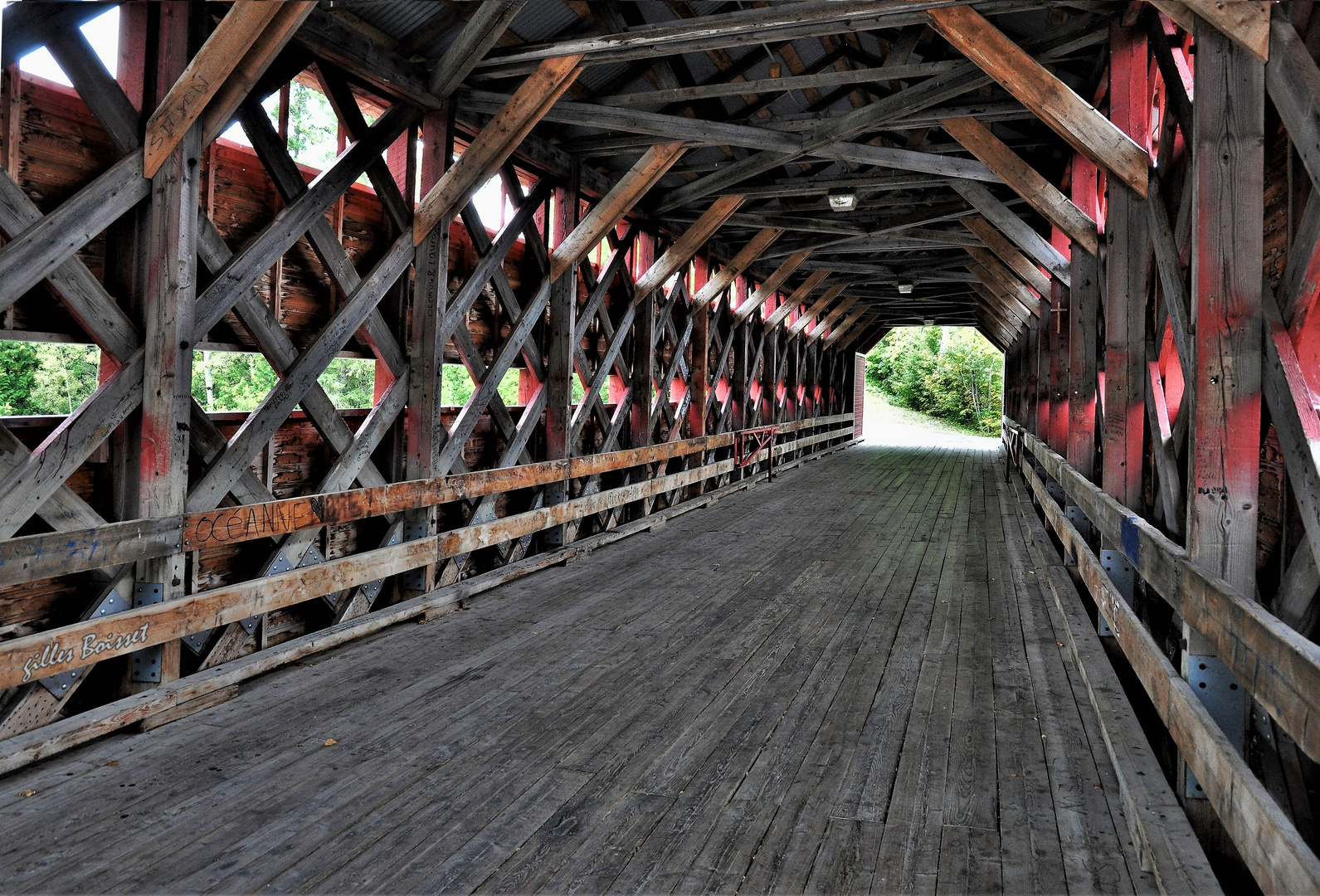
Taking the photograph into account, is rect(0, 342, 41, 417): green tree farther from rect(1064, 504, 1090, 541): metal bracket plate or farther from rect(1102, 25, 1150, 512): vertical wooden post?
rect(1102, 25, 1150, 512): vertical wooden post

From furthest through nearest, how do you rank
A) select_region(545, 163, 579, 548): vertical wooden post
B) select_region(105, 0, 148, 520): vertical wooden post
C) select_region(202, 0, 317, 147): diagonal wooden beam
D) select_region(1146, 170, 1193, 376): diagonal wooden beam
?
select_region(545, 163, 579, 548): vertical wooden post < select_region(105, 0, 148, 520): vertical wooden post < select_region(202, 0, 317, 147): diagonal wooden beam < select_region(1146, 170, 1193, 376): diagonal wooden beam

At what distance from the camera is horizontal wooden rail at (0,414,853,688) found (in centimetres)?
302

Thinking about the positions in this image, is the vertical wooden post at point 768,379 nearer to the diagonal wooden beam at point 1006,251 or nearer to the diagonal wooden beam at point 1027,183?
the diagonal wooden beam at point 1006,251

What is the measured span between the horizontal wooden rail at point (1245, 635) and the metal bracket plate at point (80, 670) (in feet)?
12.0

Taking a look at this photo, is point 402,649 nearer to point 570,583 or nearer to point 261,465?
point 261,465

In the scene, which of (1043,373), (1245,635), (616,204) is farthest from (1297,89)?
(1043,373)

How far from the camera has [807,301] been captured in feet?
57.3

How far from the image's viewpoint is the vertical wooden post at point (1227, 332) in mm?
2701

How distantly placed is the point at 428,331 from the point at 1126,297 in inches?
154

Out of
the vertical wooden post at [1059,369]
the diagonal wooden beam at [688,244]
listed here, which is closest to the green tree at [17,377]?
the diagonal wooden beam at [688,244]

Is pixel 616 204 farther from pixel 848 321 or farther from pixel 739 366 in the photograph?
pixel 848 321

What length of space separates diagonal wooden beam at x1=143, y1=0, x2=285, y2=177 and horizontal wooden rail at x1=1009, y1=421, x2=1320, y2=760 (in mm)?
3691

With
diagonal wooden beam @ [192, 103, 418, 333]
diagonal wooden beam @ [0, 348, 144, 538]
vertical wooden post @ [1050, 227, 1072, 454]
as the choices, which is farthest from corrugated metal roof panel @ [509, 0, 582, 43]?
vertical wooden post @ [1050, 227, 1072, 454]

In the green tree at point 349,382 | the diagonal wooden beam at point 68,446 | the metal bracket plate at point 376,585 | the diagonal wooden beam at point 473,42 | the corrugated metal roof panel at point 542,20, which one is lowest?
the metal bracket plate at point 376,585
